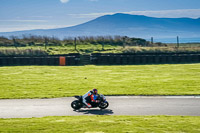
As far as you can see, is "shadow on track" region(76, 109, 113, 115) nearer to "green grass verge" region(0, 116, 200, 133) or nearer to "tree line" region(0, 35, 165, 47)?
"green grass verge" region(0, 116, 200, 133)

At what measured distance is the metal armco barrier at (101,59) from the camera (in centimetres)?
3759

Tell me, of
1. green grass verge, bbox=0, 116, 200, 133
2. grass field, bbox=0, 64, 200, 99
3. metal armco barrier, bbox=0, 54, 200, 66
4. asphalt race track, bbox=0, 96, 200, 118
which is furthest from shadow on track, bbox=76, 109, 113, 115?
metal armco barrier, bbox=0, 54, 200, 66

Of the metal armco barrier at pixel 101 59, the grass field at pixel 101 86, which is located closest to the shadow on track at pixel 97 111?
the grass field at pixel 101 86

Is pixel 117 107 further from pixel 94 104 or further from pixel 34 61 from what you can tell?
pixel 34 61

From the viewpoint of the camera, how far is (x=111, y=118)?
39.7 feet

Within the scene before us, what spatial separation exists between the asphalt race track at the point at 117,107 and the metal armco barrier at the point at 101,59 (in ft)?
69.4

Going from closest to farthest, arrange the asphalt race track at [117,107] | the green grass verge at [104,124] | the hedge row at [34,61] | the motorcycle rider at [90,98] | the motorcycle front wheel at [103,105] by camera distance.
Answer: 1. the green grass verge at [104,124]
2. the asphalt race track at [117,107]
3. the motorcycle rider at [90,98]
4. the motorcycle front wheel at [103,105]
5. the hedge row at [34,61]

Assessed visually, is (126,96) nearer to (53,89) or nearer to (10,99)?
(53,89)

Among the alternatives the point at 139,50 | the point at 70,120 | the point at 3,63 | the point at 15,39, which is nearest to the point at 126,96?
the point at 70,120

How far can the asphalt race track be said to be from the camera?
44.3 feet

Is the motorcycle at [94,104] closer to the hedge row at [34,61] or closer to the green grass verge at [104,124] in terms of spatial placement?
the green grass verge at [104,124]

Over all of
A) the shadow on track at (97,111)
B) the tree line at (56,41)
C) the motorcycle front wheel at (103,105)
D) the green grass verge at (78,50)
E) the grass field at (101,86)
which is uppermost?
the tree line at (56,41)

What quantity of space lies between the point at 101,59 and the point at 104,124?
27.5 meters

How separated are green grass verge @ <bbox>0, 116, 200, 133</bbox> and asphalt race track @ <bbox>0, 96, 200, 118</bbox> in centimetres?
126
